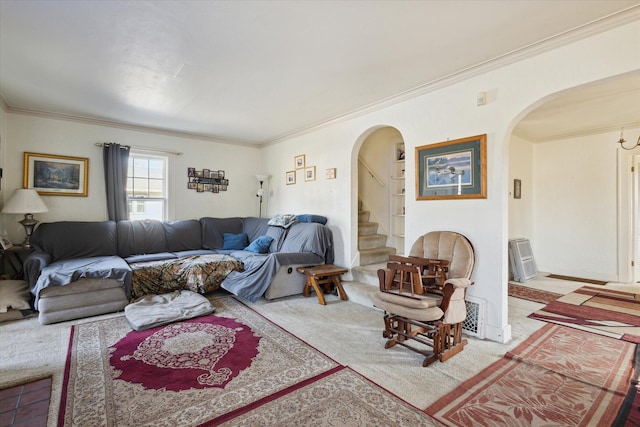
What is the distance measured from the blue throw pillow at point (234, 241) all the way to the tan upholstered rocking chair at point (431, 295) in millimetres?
3158

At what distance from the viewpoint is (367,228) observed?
493 centimetres

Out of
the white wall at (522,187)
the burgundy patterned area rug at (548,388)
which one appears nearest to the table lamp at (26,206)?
the burgundy patterned area rug at (548,388)

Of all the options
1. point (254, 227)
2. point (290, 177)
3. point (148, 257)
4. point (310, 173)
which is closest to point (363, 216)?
point (310, 173)

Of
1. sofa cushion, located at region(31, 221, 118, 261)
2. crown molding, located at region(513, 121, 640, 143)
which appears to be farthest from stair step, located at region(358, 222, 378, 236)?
sofa cushion, located at region(31, 221, 118, 261)

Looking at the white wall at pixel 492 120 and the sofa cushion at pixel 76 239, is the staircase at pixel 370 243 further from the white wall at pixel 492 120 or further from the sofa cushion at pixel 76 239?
the sofa cushion at pixel 76 239

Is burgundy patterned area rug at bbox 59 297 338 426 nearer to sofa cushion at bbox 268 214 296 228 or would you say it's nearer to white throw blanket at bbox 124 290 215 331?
white throw blanket at bbox 124 290 215 331

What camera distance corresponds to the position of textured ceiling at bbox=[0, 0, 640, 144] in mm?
2039

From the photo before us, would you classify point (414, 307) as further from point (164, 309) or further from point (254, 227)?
point (254, 227)

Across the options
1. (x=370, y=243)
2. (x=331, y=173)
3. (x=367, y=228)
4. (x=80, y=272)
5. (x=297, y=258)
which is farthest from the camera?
(x=367, y=228)

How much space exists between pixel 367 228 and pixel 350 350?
2.57 metres

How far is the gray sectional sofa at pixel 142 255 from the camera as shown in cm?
324

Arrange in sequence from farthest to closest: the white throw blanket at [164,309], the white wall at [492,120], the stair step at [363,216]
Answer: the stair step at [363,216] < the white throw blanket at [164,309] < the white wall at [492,120]

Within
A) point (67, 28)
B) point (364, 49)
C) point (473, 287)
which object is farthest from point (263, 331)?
point (67, 28)

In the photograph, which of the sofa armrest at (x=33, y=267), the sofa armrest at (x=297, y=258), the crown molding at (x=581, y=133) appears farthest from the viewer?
the crown molding at (x=581, y=133)
